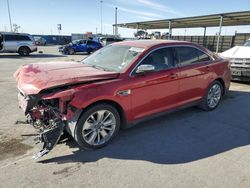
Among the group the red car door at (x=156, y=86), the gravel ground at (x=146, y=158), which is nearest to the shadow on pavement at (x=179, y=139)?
the gravel ground at (x=146, y=158)

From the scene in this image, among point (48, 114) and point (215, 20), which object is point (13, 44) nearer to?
point (48, 114)

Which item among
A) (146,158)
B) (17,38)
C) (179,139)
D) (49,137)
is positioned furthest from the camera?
(17,38)

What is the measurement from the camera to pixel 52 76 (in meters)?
3.65

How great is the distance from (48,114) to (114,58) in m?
1.72

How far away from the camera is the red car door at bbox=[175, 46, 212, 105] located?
481cm

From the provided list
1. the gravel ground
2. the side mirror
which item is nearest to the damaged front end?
the gravel ground

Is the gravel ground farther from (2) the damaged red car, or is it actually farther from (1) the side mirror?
(1) the side mirror

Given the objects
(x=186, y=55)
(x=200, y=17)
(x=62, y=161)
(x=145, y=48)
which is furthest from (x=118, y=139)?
(x=200, y=17)

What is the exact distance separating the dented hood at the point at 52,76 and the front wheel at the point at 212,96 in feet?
8.93

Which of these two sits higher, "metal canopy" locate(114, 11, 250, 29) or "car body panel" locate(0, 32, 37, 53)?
"metal canopy" locate(114, 11, 250, 29)

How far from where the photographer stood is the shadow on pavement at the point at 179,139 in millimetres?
3549

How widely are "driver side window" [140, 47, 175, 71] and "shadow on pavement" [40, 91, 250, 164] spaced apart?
1223 millimetres

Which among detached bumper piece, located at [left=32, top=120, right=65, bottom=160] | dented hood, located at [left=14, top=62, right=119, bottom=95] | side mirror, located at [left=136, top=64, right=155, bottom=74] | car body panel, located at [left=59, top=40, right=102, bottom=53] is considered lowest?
detached bumper piece, located at [left=32, top=120, right=65, bottom=160]

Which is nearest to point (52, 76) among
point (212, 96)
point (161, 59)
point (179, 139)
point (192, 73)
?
point (161, 59)
